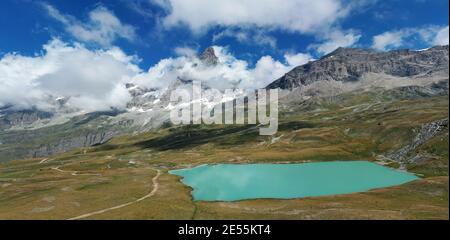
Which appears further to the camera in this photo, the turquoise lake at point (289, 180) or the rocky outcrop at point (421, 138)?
the rocky outcrop at point (421, 138)

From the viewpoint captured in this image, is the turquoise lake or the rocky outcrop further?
the rocky outcrop

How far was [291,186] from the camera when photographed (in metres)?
127

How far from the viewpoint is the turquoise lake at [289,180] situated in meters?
116

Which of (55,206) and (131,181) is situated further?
(131,181)

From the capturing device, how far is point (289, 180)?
5576 inches

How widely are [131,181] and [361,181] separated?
82.8 metres

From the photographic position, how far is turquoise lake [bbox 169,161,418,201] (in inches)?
4555

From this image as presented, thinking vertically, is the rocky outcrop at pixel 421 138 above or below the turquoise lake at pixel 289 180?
above

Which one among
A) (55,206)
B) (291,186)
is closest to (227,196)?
(291,186)

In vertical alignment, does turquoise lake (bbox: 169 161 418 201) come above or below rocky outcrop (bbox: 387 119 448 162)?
below
